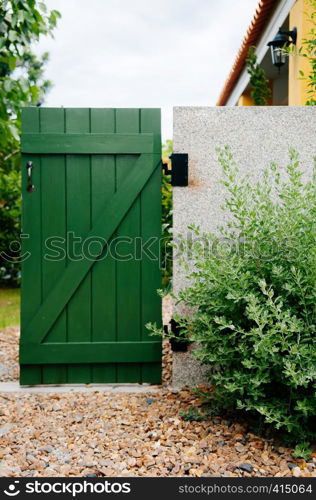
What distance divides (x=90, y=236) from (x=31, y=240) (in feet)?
1.34

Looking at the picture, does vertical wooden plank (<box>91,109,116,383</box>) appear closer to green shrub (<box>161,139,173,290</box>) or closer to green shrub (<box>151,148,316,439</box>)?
green shrub (<box>161,139,173,290</box>)

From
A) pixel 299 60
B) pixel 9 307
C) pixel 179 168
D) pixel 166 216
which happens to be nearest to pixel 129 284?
pixel 179 168

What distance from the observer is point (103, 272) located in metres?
3.30

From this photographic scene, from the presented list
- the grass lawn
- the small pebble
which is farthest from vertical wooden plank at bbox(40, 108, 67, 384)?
the grass lawn

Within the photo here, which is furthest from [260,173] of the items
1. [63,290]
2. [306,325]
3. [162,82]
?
[162,82]

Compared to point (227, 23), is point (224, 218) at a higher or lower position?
lower

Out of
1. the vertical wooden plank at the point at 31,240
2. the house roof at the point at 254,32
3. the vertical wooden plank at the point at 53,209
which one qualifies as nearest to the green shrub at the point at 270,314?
the vertical wooden plank at the point at 53,209

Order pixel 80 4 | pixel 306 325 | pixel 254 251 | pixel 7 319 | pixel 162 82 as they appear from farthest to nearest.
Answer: pixel 162 82 < pixel 80 4 < pixel 7 319 < pixel 254 251 < pixel 306 325

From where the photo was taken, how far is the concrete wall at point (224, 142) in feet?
10.4

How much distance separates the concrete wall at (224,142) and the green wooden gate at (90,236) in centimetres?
20

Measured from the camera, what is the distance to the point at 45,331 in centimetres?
329

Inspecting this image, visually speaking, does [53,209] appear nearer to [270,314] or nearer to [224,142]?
[224,142]

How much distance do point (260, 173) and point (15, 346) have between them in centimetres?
294

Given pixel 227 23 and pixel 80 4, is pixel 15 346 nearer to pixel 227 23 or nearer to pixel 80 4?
pixel 80 4
